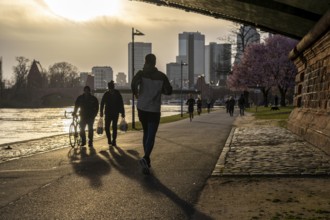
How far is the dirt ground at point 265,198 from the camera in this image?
4605 millimetres

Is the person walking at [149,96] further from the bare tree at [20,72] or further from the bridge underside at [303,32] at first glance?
the bare tree at [20,72]

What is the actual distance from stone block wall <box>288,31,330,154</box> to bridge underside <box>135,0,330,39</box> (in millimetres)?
892

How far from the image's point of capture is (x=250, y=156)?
923 cm

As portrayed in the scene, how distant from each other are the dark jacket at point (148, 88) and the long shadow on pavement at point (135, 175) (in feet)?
3.59

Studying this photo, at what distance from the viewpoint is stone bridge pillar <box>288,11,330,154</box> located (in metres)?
10.0

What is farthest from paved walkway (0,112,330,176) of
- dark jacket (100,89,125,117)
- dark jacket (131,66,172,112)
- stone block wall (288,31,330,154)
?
dark jacket (100,89,125,117)

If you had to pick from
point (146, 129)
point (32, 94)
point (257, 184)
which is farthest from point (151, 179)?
point (32, 94)

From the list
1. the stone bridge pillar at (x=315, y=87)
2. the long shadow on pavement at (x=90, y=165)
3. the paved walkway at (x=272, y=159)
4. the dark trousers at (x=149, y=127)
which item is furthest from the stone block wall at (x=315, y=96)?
the long shadow on pavement at (x=90, y=165)

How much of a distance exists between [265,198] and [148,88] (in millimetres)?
2880

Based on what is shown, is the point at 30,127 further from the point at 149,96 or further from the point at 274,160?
the point at 149,96

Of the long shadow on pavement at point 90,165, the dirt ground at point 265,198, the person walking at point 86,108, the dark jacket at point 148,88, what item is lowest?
the long shadow on pavement at point 90,165

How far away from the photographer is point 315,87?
38.7 feet

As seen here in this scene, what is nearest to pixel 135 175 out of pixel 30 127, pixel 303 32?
pixel 303 32

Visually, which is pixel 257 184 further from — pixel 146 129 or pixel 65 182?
pixel 65 182
